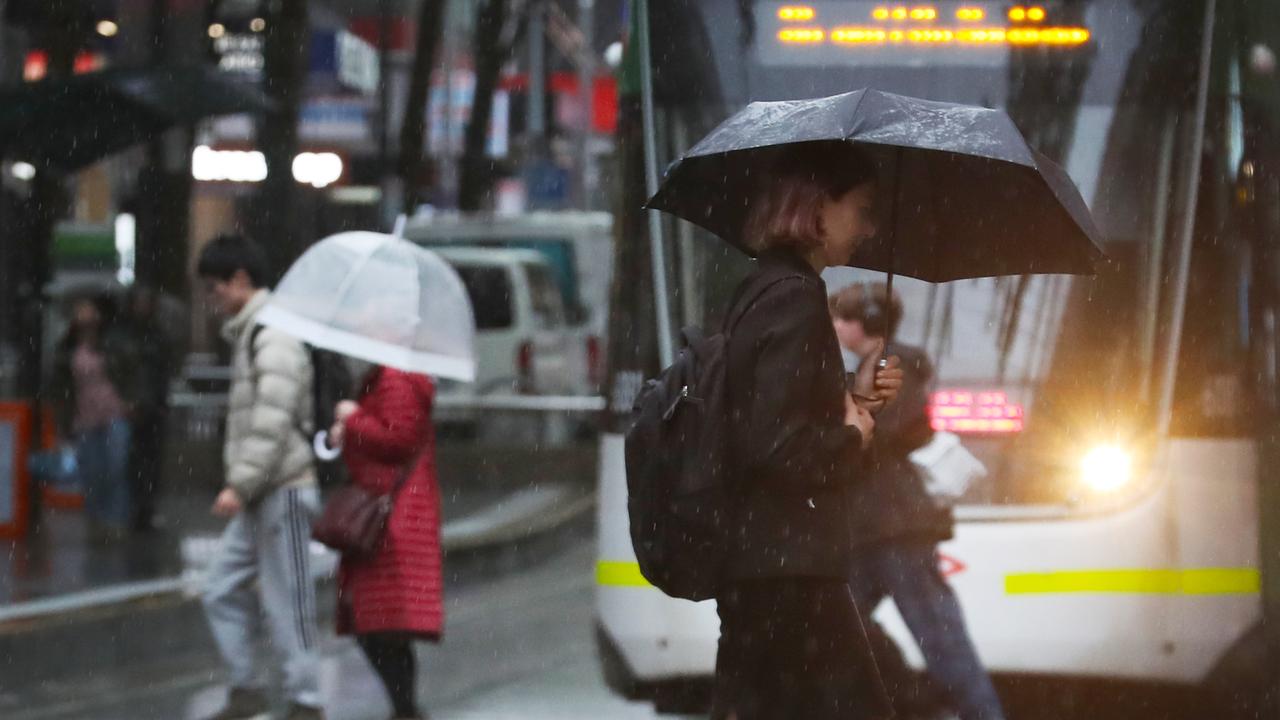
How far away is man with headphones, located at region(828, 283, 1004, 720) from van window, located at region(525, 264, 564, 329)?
52.2ft

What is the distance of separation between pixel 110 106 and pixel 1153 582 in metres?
6.43

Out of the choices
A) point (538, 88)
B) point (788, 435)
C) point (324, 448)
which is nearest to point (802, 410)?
point (788, 435)

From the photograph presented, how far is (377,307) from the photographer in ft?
22.5

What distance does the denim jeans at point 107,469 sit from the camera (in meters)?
14.0

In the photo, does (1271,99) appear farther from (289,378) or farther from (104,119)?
(104,119)

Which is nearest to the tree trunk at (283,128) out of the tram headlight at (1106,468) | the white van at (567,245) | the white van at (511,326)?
the white van at (511,326)

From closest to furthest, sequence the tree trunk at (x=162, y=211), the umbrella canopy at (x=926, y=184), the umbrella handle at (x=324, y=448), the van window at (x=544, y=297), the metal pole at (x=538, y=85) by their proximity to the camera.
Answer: the umbrella canopy at (x=926, y=184), the umbrella handle at (x=324, y=448), the tree trunk at (x=162, y=211), the van window at (x=544, y=297), the metal pole at (x=538, y=85)

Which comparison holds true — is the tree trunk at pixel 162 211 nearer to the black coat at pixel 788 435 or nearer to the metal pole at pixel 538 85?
the black coat at pixel 788 435

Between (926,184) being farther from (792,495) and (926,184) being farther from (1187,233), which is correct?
(1187,233)

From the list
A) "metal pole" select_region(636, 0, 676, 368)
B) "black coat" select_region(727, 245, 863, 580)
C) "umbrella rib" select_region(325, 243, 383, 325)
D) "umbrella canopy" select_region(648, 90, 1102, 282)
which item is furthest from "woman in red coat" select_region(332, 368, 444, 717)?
"black coat" select_region(727, 245, 863, 580)

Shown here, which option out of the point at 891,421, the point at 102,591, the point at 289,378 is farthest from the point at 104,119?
the point at 891,421

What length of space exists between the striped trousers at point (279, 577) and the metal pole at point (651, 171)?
4.75ft

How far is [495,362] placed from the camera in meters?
22.2

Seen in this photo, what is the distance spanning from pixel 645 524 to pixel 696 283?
3.98 meters
